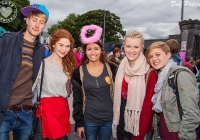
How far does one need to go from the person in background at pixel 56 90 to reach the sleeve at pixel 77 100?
4.4 inches

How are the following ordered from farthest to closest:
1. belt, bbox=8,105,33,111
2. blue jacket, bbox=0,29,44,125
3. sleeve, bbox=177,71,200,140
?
1. belt, bbox=8,105,33,111
2. blue jacket, bbox=0,29,44,125
3. sleeve, bbox=177,71,200,140

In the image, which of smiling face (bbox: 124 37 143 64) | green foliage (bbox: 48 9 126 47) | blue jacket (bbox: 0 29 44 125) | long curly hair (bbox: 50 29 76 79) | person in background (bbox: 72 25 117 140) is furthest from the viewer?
green foliage (bbox: 48 9 126 47)

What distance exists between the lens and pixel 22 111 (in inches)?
105

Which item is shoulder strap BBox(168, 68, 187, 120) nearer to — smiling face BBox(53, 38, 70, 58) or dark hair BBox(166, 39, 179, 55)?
smiling face BBox(53, 38, 70, 58)

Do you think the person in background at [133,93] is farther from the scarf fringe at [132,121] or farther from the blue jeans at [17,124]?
the blue jeans at [17,124]

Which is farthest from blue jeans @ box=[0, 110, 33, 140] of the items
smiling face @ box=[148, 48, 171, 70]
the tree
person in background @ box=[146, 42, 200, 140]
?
the tree

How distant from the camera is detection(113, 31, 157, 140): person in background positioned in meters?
2.58

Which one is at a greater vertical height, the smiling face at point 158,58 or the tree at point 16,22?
the tree at point 16,22

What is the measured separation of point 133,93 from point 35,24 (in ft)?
5.46

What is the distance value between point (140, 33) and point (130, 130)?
1355 mm

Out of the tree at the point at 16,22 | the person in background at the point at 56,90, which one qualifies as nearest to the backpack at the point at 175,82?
the person in background at the point at 56,90

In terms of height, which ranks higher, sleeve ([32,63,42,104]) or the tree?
the tree

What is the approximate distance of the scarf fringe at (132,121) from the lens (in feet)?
8.68

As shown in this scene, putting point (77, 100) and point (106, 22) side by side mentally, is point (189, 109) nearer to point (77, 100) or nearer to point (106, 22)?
point (77, 100)
